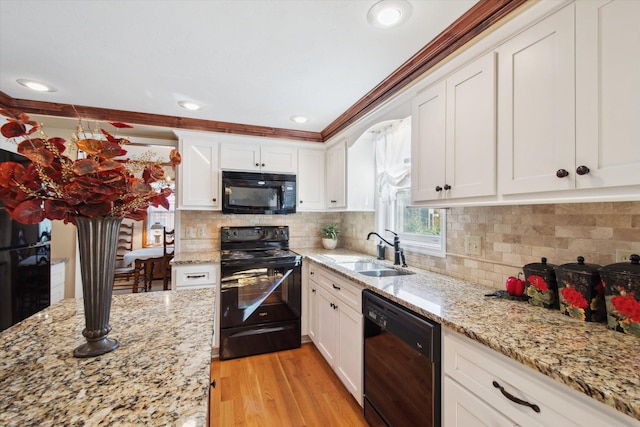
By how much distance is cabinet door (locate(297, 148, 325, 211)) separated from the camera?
324cm

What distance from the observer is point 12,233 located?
200 cm

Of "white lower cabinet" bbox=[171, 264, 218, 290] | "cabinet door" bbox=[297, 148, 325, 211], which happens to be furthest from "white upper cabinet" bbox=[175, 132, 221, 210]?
"cabinet door" bbox=[297, 148, 325, 211]

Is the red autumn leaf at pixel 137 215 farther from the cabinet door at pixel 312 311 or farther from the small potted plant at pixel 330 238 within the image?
the small potted plant at pixel 330 238

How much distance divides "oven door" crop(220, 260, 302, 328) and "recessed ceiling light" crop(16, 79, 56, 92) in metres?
1.87

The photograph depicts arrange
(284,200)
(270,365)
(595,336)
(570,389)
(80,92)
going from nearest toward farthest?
(570,389) → (595,336) → (80,92) → (270,365) → (284,200)

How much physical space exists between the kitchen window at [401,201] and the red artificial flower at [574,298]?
0.82 m

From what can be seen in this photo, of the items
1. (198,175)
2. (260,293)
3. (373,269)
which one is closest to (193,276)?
(260,293)

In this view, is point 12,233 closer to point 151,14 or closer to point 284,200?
point 151,14

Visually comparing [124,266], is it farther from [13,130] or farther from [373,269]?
[13,130]

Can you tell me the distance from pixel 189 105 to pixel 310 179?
4.68 ft

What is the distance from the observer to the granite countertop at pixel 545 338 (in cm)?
70

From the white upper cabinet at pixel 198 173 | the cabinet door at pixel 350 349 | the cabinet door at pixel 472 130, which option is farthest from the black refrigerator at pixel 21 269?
the cabinet door at pixel 472 130

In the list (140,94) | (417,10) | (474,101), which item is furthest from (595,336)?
(140,94)

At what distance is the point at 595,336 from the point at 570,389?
31 centimetres
